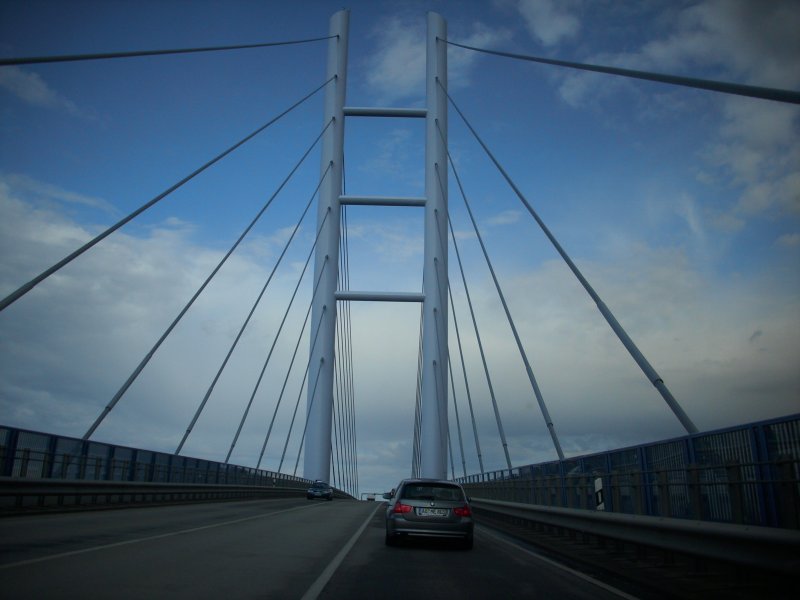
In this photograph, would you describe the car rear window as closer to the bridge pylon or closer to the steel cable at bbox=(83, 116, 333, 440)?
the steel cable at bbox=(83, 116, 333, 440)

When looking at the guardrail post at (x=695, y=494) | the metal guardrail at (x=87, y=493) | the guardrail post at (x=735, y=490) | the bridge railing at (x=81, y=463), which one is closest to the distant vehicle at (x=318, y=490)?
the bridge railing at (x=81, y=463)

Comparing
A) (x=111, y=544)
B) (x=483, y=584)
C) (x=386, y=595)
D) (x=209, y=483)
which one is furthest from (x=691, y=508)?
(x=209, y=483)

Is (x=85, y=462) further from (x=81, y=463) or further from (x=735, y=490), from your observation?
(x=735, y=490)

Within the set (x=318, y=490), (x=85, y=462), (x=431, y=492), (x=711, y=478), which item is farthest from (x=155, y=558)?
(x=318, y=490)

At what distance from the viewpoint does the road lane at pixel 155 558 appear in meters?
7.29

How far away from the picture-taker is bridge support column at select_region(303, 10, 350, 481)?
42750 millimetres

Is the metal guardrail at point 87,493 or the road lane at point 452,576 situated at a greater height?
the metal guardrail at point 87,493

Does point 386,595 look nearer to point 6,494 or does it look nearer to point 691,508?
point 691,508

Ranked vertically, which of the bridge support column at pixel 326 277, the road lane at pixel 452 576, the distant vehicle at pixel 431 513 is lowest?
the road lane at pixel 452 576

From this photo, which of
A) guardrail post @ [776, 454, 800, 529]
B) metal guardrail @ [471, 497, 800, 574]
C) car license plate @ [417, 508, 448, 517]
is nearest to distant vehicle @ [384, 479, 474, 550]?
car license plate @ [417, 508, 448, 517]

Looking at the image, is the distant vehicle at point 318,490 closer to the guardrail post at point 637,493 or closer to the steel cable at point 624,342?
the steel cable at point 624,342

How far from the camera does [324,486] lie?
4478 centimetres

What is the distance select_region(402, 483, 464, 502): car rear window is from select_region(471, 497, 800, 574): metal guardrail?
2.21 meters

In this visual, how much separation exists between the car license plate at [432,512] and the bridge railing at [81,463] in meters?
8.34
